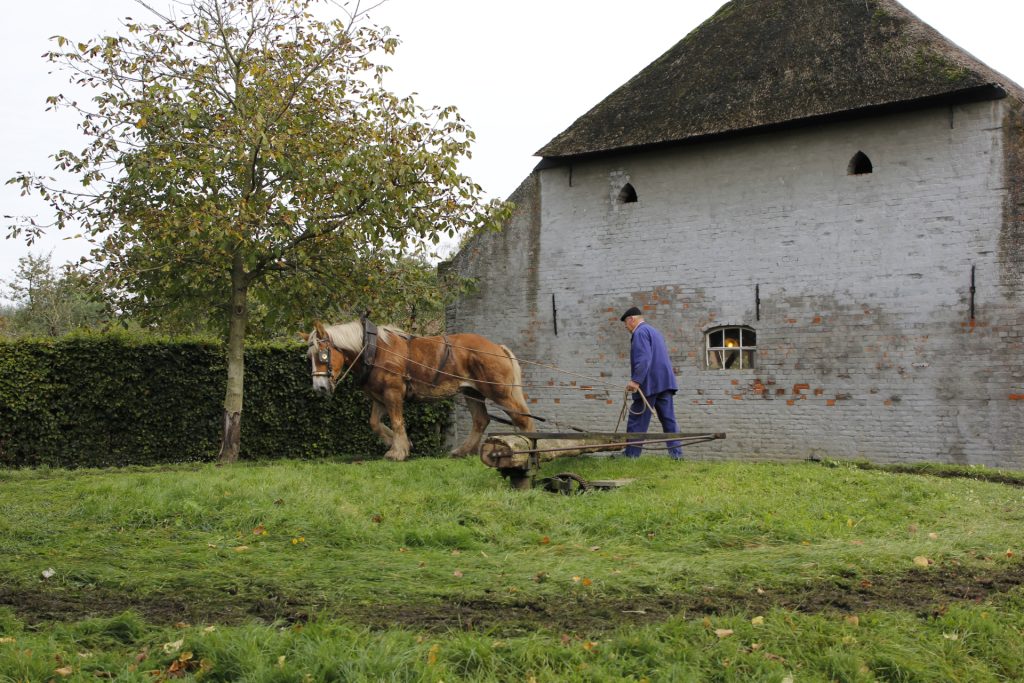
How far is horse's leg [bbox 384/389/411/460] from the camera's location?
39.0 feet

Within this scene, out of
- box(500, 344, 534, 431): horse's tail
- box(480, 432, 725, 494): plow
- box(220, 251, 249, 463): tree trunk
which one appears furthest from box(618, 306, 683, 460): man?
box(220, 251, 249, 463): tree trunk

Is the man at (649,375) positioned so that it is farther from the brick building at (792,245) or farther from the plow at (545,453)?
the brick building at (792,245)

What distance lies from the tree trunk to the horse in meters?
1.48

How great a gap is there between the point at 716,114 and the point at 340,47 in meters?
6.06

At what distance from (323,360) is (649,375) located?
4193mm

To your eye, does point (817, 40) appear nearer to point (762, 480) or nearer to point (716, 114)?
point (716, 114)

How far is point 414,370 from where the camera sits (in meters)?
12.0

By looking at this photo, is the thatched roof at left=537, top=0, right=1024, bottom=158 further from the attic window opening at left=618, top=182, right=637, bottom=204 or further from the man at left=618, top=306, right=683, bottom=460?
the man at left=618, top=306, right=683, bottom=460

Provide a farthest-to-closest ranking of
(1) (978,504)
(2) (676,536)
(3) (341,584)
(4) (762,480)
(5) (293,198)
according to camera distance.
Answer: (5) (293,198), (4) (762,480), (1) (978,504), (2) (676,536), (3) (341,584)

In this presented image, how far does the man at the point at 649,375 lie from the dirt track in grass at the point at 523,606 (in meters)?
5.57

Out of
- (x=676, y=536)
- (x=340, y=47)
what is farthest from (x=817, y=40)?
(x=676, y=536)

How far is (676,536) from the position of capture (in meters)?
6.88

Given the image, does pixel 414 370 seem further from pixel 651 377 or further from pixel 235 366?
pixel 651 377

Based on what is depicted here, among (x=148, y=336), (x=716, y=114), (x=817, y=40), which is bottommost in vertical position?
(x=148, y=336)
